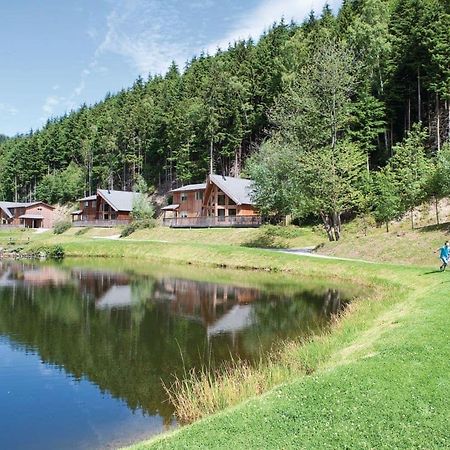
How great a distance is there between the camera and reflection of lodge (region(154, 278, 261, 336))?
69.2 feet

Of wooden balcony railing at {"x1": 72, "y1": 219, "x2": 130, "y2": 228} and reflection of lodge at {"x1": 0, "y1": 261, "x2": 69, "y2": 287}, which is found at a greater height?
wooden balcony railing at {"x1": 72, "y1": 219, "x2": 130, "y2": 228}

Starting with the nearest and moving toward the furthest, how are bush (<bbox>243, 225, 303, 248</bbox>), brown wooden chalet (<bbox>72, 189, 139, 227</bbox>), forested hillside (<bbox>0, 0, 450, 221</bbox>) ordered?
forested hillside (<bbox>0, 0, 450, 221</bbox>) < bush (<bbox>243, 225, 303, 248</bbox>) < brown wooden chalet (<bbox>72, 189, 139, 227</bbox>)

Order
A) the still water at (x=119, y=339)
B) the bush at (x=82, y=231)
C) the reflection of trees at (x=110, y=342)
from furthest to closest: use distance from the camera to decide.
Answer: the bush at (x=82, y=231) < the reflection of trees at (x=110, y=342) < the still water at (x=119, y=339)

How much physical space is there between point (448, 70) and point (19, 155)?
113608mm

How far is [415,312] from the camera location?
16.2m

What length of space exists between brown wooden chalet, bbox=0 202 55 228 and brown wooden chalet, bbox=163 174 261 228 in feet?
130

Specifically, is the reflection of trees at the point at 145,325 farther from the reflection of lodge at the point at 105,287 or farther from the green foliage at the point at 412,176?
the green foliage at the point at 412,176

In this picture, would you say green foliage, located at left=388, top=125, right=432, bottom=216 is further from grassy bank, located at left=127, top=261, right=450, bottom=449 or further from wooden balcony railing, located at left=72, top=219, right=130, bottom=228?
wooden balcony railing, located at left=72, top=219, right=130, bottom=228

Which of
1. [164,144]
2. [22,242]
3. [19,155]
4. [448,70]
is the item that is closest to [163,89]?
[164,144]

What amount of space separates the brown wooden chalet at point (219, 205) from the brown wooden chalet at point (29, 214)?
39582mm

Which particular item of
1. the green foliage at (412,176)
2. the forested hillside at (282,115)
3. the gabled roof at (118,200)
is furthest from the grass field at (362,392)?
the gabled roof at (118,200)

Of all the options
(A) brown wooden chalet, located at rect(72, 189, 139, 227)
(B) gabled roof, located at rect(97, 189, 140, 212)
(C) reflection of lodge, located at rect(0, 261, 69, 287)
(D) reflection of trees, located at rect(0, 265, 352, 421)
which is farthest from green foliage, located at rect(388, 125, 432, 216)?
(B) gabled roof, located at rect(97, 189, 140, 212)

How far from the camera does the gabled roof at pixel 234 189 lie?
66.4m

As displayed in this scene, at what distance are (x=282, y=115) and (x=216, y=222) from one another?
60.6 ft
